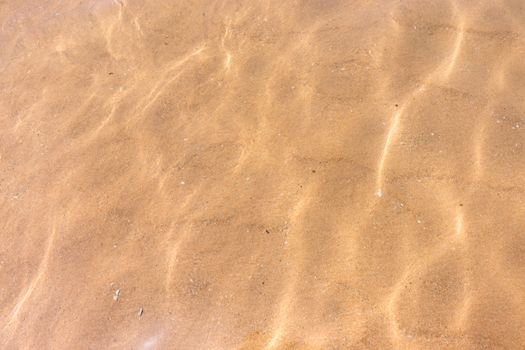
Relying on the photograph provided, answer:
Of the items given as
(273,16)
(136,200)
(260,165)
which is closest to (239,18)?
(273,16)

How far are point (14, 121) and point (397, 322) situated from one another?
8.52 feet

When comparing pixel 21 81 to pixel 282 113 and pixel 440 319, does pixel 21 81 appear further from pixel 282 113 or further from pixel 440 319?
pixel 440 319

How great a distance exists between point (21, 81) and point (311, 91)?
6.56 ft

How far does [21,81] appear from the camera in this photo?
3.33 metres

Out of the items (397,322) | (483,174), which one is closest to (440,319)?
(397,322)

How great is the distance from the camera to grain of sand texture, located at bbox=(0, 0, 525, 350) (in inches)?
89.4

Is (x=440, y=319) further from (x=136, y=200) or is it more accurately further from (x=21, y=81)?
(x=21, y=81)

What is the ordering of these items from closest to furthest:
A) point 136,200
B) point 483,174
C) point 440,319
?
point 440,319
point 483,174
point 136,200

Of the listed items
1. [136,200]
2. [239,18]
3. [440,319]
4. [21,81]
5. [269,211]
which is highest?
[21,81]

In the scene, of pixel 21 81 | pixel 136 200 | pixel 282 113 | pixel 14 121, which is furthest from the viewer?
pixel 21 81

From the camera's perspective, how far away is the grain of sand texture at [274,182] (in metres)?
2.27

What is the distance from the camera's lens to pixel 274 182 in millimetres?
2607

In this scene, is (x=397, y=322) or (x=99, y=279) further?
(x=99, y=279)

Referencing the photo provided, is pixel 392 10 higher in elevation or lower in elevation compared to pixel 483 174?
higher
